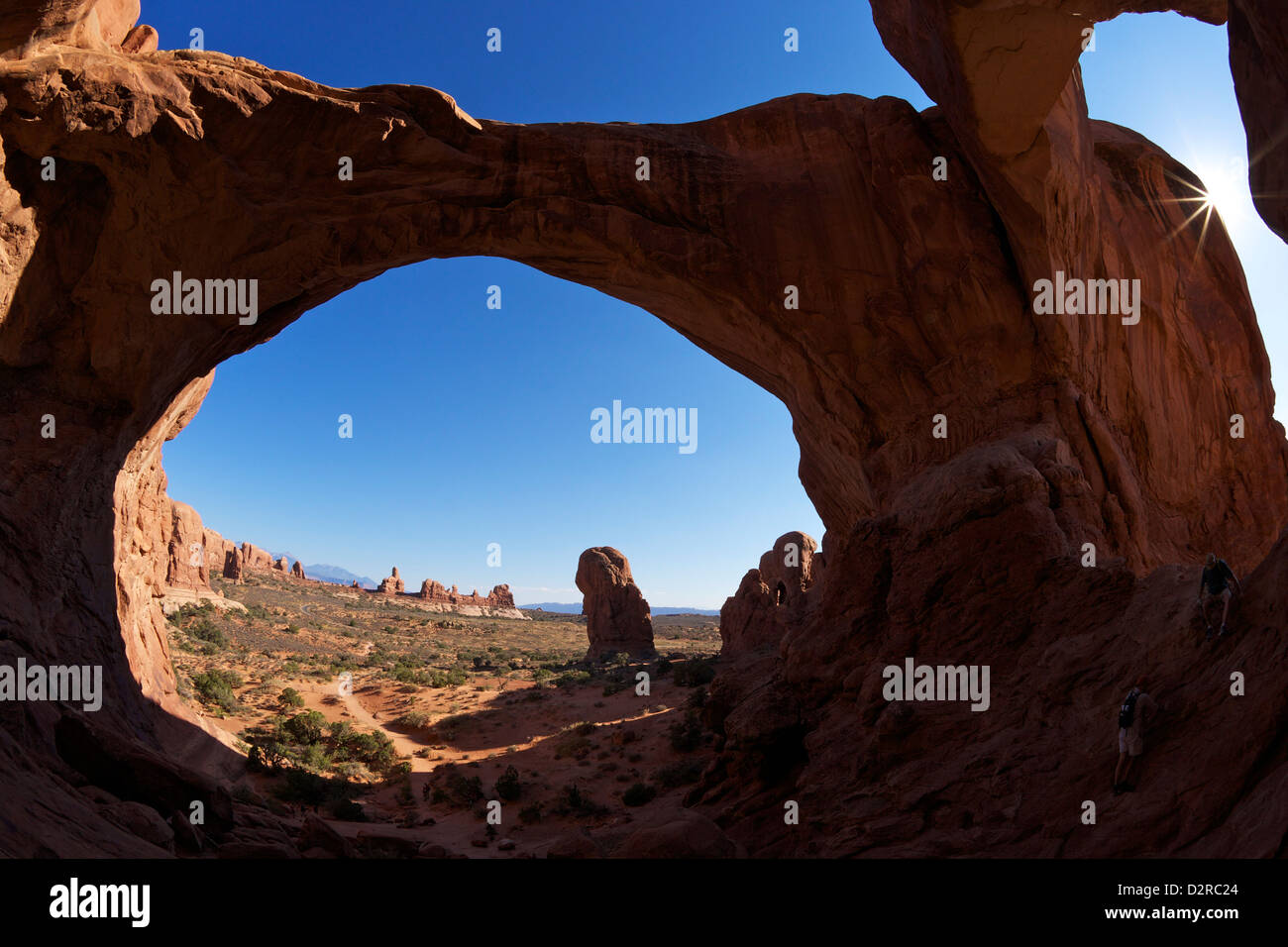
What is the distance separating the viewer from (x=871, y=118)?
13797 mm

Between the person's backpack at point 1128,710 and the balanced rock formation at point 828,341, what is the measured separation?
438 mm

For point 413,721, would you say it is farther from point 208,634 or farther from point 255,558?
point 255,558

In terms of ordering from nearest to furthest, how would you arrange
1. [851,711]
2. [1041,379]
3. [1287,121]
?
[1287,121], [851,711], [1041,379]

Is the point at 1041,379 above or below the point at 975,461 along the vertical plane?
above

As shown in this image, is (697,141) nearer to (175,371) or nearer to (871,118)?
(871,118)

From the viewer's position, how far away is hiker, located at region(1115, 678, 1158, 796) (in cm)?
646

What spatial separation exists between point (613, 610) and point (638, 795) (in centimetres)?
2988

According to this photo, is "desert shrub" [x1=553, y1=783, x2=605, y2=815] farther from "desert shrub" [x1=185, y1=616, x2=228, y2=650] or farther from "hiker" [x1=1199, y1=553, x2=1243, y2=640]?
"desert shrub" [x1=185, y1=616, x2=228, y2=650]

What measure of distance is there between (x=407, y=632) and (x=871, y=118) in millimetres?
48716

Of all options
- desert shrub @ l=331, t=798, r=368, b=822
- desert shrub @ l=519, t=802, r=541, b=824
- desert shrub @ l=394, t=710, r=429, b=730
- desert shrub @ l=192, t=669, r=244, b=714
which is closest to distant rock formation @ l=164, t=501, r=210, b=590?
desert shrub @ l=192, t=669, r=244, b=714

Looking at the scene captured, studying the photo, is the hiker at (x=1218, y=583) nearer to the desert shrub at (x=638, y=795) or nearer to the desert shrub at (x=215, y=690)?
the desert shrub at (x=638, y=795)

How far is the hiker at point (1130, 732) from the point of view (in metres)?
6.46

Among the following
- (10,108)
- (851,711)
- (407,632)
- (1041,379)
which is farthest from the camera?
(407,632)
